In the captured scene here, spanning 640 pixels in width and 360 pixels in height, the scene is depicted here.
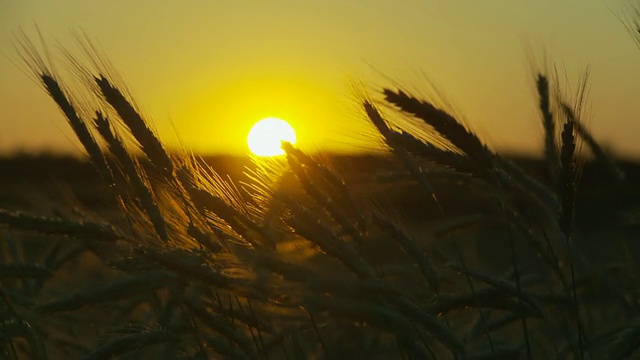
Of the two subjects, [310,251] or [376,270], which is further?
[376,270]

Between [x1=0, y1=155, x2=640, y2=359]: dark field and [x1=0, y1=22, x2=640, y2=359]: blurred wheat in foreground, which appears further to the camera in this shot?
[x1=0, y1=155, x2=640, y2=359]: dark field

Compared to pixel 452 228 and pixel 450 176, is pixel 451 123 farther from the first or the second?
pixel 452 228

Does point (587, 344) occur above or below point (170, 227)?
below

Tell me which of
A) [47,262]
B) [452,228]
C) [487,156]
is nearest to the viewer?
[487,156]

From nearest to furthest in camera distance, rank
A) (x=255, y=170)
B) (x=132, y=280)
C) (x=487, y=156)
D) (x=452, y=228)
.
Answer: (x=132, y=280) → (x=487, y=156) → (x=255, y=170) → (x=452, y=228)

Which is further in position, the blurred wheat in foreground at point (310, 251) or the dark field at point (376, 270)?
the dark field at point (376, 270)

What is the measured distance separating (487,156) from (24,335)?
1.46 m

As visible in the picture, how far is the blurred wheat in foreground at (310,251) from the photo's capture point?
2.08 metres

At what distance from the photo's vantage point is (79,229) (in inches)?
90.0

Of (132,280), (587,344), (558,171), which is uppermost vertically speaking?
(558,171)

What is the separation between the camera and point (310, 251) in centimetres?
218

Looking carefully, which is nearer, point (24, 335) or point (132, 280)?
point (132, 280)

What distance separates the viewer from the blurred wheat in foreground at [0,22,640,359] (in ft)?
6.82

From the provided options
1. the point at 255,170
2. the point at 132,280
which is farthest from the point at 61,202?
the point at 132,280
